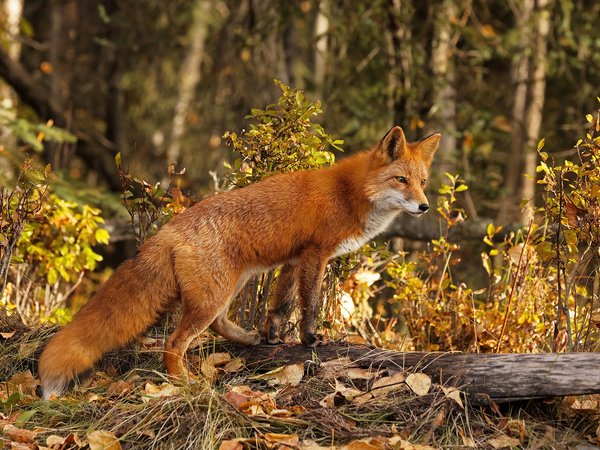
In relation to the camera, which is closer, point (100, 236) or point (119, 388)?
point (119, 388)

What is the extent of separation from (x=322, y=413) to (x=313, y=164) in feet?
7.29

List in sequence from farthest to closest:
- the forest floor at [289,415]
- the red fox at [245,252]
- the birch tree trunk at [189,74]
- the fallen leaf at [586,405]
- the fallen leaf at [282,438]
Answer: the birch tree trunk at [189,74] → the red fox at [245,252] → the fallen leaf at [586,405] → the forest floor at [289,415] → the fallen leaf at [282,438]

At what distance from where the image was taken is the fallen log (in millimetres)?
4727

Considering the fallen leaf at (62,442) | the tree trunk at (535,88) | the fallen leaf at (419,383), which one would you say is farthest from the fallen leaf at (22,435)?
the tree trunk at (535,88)

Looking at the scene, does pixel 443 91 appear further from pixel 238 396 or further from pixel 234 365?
pixel 238 396

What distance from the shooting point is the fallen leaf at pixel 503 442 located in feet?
15.1

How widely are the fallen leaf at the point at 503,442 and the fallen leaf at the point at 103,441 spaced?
2.06 metres

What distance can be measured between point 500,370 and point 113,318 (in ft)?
7.98

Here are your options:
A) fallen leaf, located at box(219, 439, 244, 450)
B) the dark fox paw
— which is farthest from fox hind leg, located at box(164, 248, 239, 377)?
fallen leaf, located at box(219, 439, 244, 450)

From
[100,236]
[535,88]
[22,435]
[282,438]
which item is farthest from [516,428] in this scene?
[535,88]

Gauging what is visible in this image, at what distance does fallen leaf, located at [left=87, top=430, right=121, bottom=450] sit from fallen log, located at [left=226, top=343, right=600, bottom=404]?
4.89 ft

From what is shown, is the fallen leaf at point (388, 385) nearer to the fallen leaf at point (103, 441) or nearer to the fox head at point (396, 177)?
the fox head at point (396, 177)

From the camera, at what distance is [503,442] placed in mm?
4625

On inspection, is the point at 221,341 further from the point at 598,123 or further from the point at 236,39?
the point at 236,39
